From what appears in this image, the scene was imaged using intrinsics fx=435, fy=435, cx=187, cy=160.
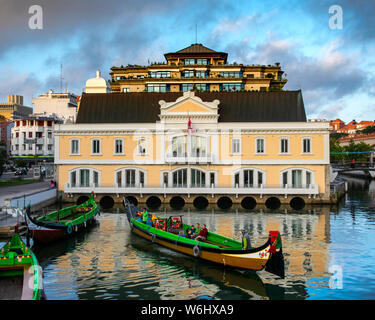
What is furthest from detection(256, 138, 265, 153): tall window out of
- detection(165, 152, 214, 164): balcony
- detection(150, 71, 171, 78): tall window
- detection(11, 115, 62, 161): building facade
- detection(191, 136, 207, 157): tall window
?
detection(11, 115, 62, 161): building facade

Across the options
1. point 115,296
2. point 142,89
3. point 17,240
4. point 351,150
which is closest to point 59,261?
point 17,240

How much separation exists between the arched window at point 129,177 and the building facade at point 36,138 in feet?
270

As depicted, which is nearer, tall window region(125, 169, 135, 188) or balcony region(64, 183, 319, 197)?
balcony region(64, 183, 319, 197)

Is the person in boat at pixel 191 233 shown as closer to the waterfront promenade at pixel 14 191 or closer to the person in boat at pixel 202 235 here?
the person in boat at pixel 202 235

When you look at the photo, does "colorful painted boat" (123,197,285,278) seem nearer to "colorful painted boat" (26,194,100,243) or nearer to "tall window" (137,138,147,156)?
"colorful painted boat" (26,194,100,243)

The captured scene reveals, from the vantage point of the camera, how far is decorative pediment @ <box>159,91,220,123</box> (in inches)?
2266

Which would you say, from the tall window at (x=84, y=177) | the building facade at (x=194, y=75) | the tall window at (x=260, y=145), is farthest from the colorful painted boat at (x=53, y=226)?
the building facade at (x=194, y=75)

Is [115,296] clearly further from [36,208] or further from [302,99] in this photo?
[302,99]

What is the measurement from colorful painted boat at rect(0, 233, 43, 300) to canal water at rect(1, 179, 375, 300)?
1685 millimetres

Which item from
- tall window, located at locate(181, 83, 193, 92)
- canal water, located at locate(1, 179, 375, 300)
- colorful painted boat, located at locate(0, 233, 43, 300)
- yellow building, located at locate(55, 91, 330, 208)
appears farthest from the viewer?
tall window, located at locate(181, 83, 193, 92)

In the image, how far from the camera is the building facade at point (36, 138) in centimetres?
13412

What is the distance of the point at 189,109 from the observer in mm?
57781

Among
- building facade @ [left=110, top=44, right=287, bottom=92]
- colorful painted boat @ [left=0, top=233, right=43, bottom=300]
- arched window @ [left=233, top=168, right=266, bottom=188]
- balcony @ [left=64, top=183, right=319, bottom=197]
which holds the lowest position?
colorful painted boat @ [left=0, top=233, right=43, bottom=300]
